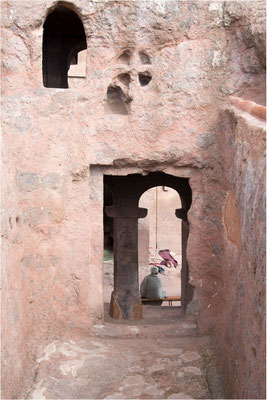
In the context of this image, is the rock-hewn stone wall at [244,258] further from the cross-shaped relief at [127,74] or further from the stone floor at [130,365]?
the cross-shaped relief at [127,74]

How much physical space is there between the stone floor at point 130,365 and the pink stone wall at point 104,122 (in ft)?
0.69

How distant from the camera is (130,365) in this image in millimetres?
4535

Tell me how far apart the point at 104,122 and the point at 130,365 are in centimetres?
216

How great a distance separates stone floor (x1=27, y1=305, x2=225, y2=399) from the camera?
4142 millimetres

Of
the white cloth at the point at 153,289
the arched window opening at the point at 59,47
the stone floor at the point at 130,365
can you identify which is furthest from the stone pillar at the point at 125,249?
the stone floor at the point at 130,365

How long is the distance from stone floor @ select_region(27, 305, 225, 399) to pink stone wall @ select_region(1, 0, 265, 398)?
211 millimetres

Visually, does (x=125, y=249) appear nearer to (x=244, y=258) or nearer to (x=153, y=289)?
(x=153, y=289)

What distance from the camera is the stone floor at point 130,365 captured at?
13.6 ft

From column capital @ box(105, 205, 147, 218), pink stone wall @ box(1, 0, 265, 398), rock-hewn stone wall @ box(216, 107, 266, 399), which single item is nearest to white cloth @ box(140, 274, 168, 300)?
column capital @ box(105, 205, 147, 218)

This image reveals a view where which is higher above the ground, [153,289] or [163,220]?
[163,220]

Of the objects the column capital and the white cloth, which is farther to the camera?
Answer: the white cloth

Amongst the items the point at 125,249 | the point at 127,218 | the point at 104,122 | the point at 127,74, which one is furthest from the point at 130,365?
the point at 127,218

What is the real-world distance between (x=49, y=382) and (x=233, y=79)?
3.09 m

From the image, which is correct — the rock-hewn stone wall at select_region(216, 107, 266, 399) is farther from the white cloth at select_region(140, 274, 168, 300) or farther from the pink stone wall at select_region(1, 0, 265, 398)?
the white cloth at select_region(140, 274, 168, 300)
